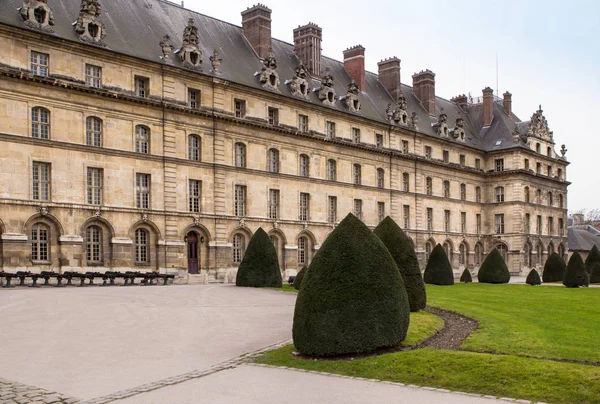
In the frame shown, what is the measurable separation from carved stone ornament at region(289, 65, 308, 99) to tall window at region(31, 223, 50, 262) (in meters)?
19.7

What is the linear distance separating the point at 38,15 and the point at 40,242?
35.5 ft

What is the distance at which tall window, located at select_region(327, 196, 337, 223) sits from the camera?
1889 inches

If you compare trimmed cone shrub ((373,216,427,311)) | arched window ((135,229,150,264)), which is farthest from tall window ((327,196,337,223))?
trimmed cone shrub ((373,216,427,311))

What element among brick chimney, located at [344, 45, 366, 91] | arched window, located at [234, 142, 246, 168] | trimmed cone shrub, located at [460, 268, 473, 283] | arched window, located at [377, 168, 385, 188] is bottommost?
trimmed cone shrub, located at [460, 268, 473, 283]

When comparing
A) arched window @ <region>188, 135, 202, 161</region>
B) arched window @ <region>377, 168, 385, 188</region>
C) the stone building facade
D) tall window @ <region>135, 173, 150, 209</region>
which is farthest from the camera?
arched window @ <region>377, 168, 385, 188</region>

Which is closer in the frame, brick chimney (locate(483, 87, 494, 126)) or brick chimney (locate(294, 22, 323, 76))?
brick chimney (locate(294, 22, 323, 76))

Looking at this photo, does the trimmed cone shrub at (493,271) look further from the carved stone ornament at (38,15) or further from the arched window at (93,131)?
the carved stone ornament at (38,15)

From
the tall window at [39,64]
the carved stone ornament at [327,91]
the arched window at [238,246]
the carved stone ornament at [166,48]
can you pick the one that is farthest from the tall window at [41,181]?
the carved stone ornament at [327,91]

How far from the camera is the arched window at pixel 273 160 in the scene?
43.7 meters

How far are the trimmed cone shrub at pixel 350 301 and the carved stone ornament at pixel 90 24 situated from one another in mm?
24820

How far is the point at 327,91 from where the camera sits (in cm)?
4834

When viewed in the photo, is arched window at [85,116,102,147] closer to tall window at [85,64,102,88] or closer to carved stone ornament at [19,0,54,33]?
tall window at [85,64,102,88]

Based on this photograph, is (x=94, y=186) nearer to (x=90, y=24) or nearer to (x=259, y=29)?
(x=90, y=24)

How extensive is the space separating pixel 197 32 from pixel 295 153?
10143mm
